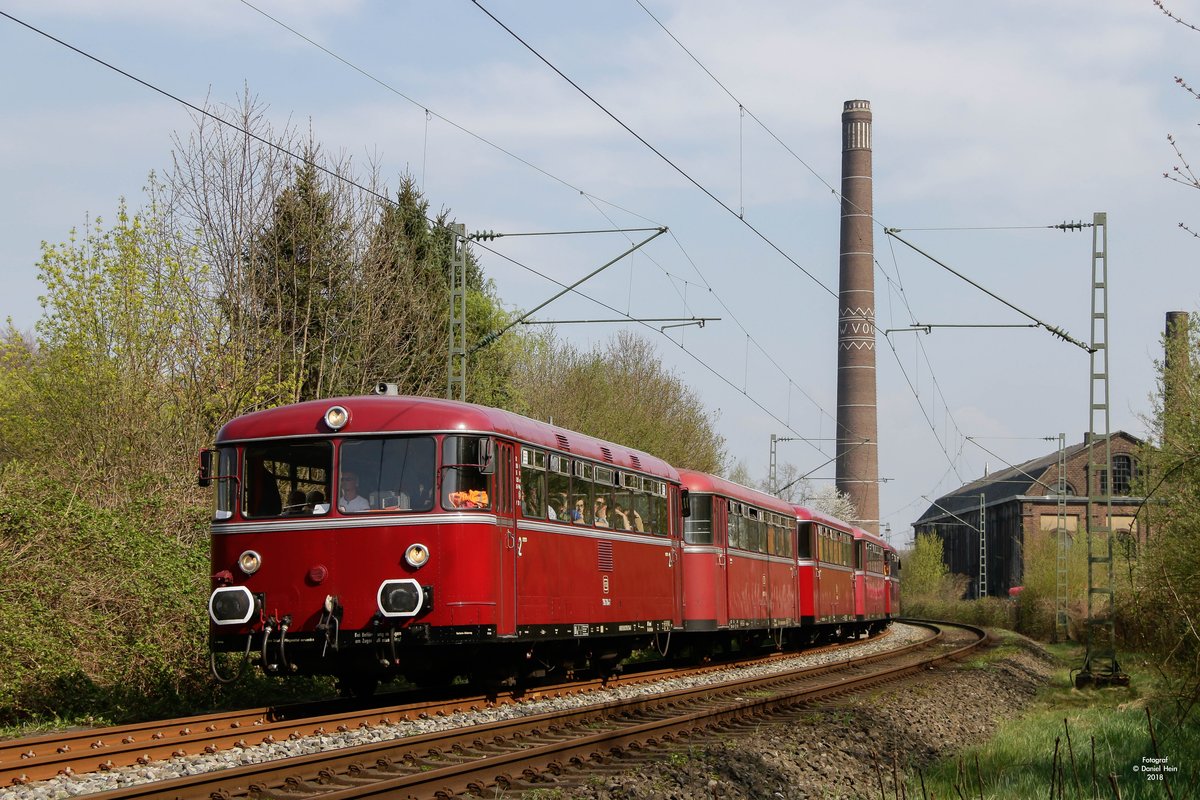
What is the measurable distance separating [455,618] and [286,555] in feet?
5.94

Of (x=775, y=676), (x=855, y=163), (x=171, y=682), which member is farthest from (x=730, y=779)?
(x=855, y=163)

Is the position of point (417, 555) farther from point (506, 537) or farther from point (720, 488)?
point (720, 488)

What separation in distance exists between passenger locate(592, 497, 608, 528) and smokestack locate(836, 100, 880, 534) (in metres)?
61.3

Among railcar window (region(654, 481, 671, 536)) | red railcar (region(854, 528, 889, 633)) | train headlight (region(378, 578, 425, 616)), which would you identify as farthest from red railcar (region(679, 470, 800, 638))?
red railcar (region(854, 528, 889, 633))

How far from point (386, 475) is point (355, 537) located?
716 millimetres

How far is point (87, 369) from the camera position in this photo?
23.4 metres

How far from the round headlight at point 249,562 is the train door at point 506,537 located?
7.78ft

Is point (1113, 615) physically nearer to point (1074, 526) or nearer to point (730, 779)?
point (730, 779)

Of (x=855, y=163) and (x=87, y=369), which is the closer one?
(x=87, y=369)

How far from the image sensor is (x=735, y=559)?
24.8 meters

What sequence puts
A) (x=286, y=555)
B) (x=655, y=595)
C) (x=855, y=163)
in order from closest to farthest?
(x=286, y=555) < (x=655, y=595) < (x=855, y=163)

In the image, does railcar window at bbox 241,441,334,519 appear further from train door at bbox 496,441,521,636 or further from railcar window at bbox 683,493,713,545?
railcar window at bbox 683,493,713,545

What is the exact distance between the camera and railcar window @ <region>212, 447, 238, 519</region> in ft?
48.8

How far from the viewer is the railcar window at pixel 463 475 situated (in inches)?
564
